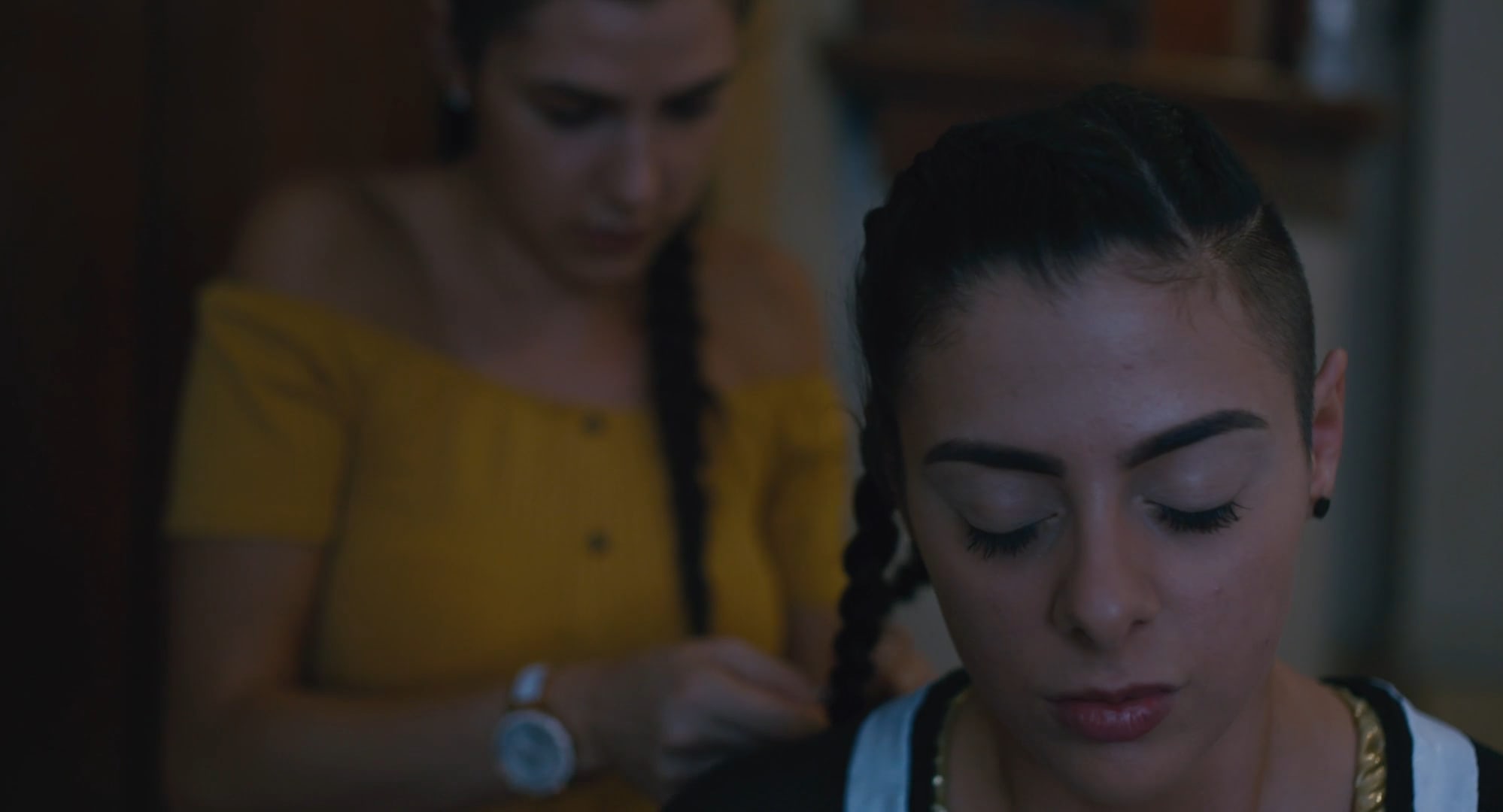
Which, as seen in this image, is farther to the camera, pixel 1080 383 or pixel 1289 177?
pixel 1289 177

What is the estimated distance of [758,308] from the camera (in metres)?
1.39

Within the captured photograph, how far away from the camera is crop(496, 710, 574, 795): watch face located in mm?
1036

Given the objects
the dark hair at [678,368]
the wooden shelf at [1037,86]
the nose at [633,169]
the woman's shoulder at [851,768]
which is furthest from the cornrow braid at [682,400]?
the wooden shelf at [1037,86]

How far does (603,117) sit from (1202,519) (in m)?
0.63

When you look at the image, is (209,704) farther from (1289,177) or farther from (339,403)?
(1289,177)

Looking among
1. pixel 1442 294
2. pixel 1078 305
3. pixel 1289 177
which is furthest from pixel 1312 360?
pixel 1442 294

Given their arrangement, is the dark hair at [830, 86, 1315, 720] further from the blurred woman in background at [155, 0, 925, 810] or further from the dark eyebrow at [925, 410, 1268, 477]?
the blurred woman in background at [155, 0, 925, 810]

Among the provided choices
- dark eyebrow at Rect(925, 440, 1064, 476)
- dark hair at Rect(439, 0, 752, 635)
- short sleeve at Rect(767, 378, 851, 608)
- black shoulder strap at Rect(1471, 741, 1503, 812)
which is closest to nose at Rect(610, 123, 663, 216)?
dark hair at Rect(439, 0, 752, 635)

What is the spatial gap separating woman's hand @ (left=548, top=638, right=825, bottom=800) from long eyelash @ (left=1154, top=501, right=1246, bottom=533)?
1.17 ft

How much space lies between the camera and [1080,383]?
0.72m

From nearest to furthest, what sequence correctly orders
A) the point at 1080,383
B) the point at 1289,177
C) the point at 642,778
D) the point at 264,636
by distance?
the point at 1080,383
the point at 642,778
the point at 264,636
the point at 1289,177

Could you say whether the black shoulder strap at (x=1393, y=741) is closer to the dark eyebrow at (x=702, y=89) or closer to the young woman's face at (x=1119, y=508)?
the young woman's face at (x=1119, y=508)

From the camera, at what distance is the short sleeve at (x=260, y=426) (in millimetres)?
1128

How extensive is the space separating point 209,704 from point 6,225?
0.47m
